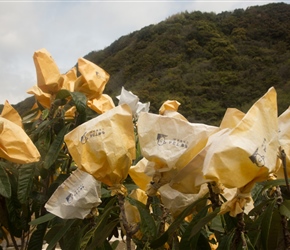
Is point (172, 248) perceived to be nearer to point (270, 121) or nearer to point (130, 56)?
point (270, 121)

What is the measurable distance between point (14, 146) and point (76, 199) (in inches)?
12.7

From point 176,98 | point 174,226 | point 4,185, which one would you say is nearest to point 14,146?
point 4,185

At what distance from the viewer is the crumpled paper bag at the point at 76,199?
0.96 meters

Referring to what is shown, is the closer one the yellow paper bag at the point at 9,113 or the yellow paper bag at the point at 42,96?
the yellow paper bag at the point at 9,113

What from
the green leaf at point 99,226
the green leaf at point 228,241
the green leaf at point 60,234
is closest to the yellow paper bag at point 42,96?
the green leaf at point 60,234

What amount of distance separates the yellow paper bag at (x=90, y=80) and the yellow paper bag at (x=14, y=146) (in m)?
0.37

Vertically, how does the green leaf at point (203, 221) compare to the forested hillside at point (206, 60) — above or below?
above

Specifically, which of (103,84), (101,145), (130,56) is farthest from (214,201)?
(130,56)

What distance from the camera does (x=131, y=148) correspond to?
888mm

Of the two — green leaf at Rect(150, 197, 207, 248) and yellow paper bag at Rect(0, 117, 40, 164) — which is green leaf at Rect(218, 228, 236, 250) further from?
yellow paper bag at Rect(0, 117, 40, 164)

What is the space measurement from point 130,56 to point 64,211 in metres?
21.3

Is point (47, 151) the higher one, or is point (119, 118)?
point (119, 118)

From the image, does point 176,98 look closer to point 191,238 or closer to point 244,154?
point 191,238

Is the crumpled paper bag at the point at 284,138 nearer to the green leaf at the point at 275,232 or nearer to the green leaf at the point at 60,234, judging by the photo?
the green leaf at the point at 275,232
